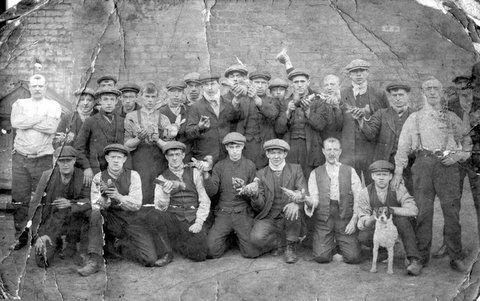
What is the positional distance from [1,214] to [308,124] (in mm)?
1974

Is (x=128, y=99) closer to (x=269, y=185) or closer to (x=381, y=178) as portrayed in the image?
(x=269, y=185)

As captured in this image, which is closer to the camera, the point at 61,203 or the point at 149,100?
the point at 61,203

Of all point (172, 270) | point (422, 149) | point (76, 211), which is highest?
point (422, 149)

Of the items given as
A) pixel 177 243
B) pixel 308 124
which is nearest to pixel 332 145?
pixel 308 124

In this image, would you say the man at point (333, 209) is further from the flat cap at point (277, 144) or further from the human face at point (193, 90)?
the human face at point (193, 90)

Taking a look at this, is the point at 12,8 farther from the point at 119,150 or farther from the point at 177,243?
the point at 177,243

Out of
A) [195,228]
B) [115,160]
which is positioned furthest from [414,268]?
[115,160]

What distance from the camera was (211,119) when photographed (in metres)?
3.95

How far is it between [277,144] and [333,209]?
20.3 inches

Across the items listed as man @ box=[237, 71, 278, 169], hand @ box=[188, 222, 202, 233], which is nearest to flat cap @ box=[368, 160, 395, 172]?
man @ box=[237, 71, 278, 169]

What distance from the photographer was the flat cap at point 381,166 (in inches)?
151

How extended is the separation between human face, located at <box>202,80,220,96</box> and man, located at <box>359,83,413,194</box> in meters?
0.91

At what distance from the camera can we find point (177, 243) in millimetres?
3818

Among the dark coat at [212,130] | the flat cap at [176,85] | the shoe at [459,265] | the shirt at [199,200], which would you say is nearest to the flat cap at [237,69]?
the dark coat at [212,130]
